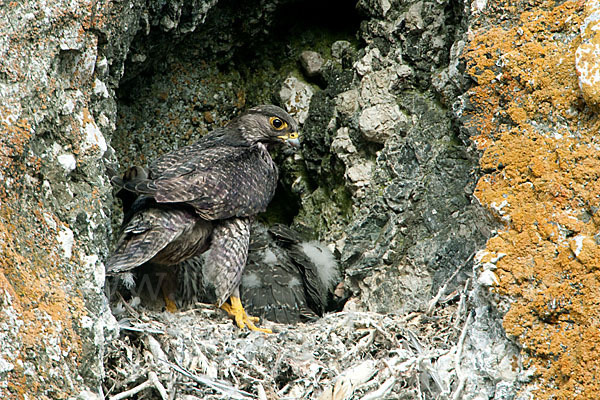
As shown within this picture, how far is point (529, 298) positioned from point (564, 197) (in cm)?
39

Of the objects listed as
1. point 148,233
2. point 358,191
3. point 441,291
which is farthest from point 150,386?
point 358,191

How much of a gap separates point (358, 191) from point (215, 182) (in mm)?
829

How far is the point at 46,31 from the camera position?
2.60m

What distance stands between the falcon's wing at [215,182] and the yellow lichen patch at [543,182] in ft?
4.06

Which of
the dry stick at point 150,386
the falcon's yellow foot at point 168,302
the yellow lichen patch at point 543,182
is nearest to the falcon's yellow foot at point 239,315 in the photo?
the falcon's yellow foot at point 168,302

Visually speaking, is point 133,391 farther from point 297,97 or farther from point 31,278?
point 297,97

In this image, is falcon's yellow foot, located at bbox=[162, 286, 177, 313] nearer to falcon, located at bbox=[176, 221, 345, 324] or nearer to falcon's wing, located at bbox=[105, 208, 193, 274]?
falcon, located at bbox=[176, 221, 345, 324]

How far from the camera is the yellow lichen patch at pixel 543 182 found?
94.3 inches

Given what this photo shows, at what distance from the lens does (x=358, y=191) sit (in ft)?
12.9

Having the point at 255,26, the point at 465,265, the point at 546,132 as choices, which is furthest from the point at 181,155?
the point at 546,132

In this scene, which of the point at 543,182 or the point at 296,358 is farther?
the point at 296,358

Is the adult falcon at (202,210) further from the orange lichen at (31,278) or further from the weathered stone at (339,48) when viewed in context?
the weathered stone at (339,48)

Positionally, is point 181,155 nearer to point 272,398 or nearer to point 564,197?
point 272,398

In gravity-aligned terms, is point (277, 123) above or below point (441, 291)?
above
